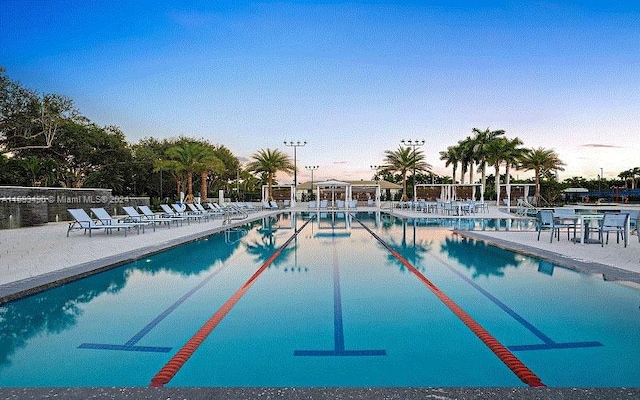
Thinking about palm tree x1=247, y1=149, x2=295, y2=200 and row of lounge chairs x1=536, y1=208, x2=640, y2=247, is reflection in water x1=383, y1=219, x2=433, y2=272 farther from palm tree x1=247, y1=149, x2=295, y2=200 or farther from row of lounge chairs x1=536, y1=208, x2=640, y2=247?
palm tree x1=247, y1=149, x2=295, y2=200

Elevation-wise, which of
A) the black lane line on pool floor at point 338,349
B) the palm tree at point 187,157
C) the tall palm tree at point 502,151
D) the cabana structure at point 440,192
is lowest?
the black lane line on pool floor at point 338,349

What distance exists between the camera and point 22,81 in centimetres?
2241

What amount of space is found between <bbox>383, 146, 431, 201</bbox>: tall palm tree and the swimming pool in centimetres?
3110

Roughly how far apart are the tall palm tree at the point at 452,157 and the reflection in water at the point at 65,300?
110 feet

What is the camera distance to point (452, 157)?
39.4 meters

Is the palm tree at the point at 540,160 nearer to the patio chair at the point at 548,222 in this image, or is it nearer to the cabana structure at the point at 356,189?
the cabana structure at the point at 356,189

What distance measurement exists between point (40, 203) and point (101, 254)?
1061 centimetres

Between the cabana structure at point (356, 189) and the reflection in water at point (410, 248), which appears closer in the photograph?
the reflection in water at point (410, 248)

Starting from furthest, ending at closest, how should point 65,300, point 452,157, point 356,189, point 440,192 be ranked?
point 356,189, point 452,157, point 440,192, point 65,300

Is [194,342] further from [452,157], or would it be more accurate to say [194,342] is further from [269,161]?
[452,157]

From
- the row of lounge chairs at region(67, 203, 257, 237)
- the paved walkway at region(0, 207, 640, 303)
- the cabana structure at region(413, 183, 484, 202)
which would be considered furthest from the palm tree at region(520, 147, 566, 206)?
the paved walkway at region(0, 207, 640, 303)

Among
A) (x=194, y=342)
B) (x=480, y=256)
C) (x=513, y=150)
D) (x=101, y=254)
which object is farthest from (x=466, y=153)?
(x=194, y=342)

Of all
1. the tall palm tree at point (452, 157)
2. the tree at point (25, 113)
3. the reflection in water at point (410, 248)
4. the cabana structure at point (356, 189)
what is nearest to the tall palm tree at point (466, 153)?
the tall palm tree at point (452, 157)

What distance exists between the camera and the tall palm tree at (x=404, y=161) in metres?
37.9
